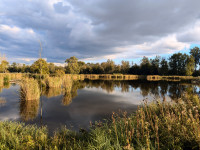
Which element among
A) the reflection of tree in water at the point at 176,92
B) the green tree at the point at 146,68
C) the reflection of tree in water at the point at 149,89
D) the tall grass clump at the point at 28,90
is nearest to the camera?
the tall grass clump at the point at 28,90

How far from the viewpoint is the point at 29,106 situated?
8070 millimetres

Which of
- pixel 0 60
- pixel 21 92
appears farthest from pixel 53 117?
pixel 0 60

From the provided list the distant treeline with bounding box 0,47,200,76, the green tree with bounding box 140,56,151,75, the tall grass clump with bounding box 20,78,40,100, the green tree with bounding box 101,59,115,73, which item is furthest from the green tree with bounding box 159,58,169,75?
the tall grass clump with bounding box 20,78,40,100

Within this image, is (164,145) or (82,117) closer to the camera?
(164,145)

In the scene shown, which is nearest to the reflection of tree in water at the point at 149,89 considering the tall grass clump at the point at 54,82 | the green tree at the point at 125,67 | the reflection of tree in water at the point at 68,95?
the reflection of tree in water at the point at 68,95

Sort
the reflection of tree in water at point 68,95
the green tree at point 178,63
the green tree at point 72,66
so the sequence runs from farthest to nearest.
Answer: the green tree at point 178,63, the green tree at point 72,66, the reflection of tree in water at point 68,95

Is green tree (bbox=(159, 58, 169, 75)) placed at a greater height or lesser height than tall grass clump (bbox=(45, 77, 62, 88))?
greater

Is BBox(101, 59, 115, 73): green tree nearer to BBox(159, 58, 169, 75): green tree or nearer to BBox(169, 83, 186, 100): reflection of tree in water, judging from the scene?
BBox(159, 58, 169, 75): green tree

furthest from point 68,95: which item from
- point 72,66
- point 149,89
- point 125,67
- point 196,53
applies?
point 196,53

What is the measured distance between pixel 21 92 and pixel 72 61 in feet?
143

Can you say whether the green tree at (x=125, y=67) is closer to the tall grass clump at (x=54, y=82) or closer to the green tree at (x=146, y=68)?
the green tree at (x=146, y=68)

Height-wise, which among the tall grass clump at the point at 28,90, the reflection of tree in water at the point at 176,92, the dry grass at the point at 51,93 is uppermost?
the tall grass clump at the point at 28,90

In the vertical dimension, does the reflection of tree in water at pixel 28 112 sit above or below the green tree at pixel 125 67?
below

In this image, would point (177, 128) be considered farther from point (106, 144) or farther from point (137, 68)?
point (137, 68)
